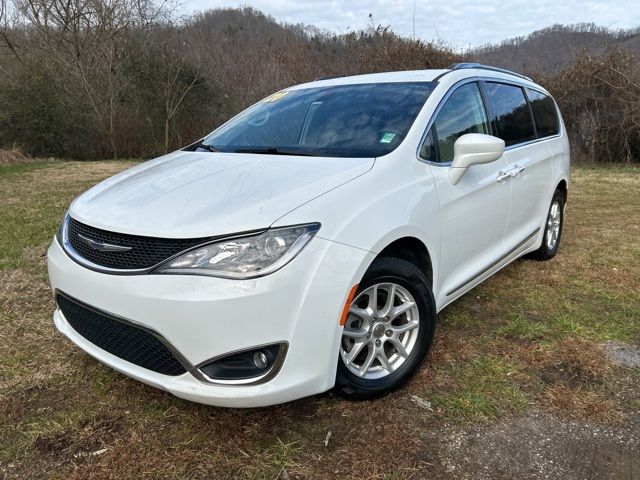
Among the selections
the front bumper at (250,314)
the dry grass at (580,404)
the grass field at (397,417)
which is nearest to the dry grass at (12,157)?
the grass field at (397,417)

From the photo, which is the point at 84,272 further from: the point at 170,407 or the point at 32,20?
the point at 32,20

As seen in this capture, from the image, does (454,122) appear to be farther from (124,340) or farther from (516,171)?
(124,340)

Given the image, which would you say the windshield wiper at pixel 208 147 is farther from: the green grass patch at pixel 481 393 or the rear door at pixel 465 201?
the green grass patch at pixel 481 393

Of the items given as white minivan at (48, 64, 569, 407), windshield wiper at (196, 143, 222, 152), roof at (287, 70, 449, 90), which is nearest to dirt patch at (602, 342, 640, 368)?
white minivan at (48, 64, 569, 407)

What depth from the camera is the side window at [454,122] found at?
2817 mm

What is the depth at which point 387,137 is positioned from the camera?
2.73 metres

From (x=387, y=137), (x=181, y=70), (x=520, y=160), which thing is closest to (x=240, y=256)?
(x=387, y=137)

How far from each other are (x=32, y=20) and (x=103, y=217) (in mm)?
22022

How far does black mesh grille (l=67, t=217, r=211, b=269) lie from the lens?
6.53ft

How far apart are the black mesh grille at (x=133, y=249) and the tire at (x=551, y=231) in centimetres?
351

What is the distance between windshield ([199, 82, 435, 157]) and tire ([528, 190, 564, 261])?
213cm

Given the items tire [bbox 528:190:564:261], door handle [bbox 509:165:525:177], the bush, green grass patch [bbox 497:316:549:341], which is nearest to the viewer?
green grass patch [bbox 497:316:549:341]

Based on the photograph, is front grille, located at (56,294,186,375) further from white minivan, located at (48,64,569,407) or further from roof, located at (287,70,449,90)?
roof, located at (287,70,449,90)

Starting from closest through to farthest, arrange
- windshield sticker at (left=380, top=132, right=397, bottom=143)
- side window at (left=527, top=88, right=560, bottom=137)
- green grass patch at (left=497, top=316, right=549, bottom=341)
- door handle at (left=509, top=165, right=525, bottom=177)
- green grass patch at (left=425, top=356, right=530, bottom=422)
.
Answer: green grass patch at (left=425, top=356, right=530, bottom=422)
windshield sticker at (left=380, top=132, right=397, bottom=143)
green grass patch at (left=497, top=316, right=549, bottom=341)
door handle at (left=509, top=165, right=525, bottom=177)
side window at (left=527, top=88, right=560, bottom=137)
